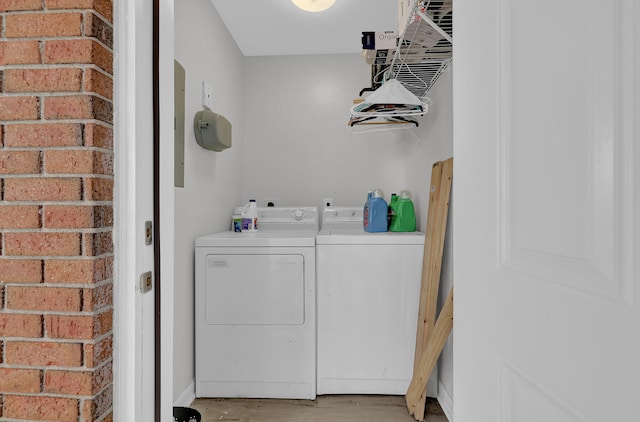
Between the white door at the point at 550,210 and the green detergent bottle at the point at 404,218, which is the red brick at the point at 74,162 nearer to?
the white door at the point at 550,210

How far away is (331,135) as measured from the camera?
11.2 feet

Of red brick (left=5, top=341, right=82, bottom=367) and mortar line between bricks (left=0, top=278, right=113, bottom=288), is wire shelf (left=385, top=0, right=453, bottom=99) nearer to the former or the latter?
mortar line between bricks (left=0, top=278, right=113, bottom=288)

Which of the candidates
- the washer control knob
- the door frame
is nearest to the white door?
the door frame

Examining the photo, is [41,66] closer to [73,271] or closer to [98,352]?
[73,271]

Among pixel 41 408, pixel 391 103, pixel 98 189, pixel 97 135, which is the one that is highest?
pixel 391 103

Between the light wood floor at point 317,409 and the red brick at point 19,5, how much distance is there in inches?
75.4

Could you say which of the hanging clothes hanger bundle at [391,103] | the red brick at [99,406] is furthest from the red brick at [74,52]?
the hanging clothes hanger bundle at [391,103]

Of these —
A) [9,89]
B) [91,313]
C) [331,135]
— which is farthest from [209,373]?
[331,135]

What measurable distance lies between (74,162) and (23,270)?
0.28 m

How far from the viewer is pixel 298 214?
310 cm

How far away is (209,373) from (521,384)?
205 centimetres

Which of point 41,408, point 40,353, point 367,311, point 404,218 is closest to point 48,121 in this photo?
point 40,353

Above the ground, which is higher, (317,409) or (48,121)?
(48,121)

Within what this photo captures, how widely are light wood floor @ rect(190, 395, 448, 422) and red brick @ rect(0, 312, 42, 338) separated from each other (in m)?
1.39
